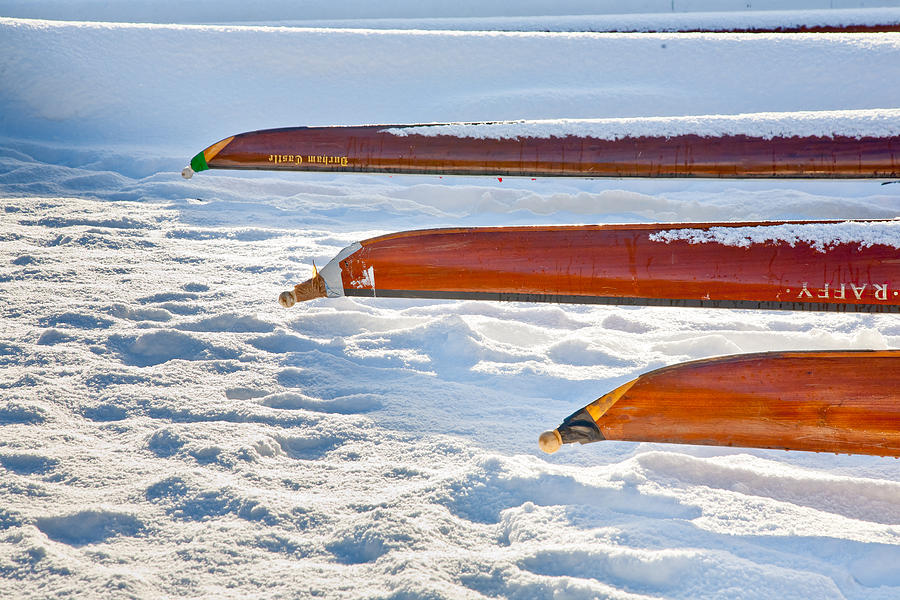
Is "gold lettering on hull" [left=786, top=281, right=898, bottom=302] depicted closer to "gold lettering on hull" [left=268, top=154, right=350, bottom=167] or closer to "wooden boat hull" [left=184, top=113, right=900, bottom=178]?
"wooden boat hull" [left=184, top=113, right=900, bottom=178]

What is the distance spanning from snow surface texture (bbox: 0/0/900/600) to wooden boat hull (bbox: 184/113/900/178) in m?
0.30

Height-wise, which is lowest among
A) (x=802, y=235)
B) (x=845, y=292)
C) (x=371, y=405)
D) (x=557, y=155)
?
(x=371, y=405)

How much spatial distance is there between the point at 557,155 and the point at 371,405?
3.74 ft

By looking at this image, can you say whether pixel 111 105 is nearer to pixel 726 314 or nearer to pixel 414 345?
pixel 414 345

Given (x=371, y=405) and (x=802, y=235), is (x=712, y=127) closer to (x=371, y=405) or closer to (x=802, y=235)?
(x=802, y=235)

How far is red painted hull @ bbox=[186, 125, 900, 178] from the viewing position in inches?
82.4

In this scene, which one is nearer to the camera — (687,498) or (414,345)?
(687,498)

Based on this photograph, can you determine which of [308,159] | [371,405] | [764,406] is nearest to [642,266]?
[764,406]

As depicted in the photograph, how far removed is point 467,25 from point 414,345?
3722 millimetres

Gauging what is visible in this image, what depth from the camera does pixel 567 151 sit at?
2324 mm

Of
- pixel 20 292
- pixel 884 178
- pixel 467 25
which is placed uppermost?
pixel 467 25

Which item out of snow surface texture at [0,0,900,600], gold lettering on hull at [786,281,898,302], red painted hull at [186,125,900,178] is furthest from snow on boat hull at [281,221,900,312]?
red painted hull at [186,125,900,178]

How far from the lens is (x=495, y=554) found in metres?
1.08

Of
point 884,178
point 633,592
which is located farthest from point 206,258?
point 884,178
